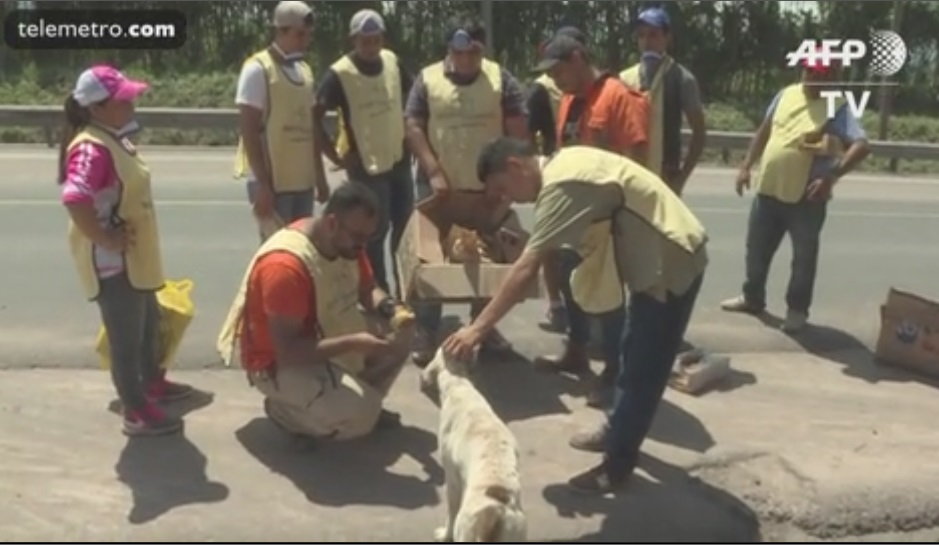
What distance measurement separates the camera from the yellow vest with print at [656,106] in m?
8.00

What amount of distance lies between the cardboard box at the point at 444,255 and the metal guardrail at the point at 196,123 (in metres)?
9.80

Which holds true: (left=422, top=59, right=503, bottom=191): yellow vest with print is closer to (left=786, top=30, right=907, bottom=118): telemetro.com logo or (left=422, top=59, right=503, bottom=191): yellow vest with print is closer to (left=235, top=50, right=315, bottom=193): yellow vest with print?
(left=235, top=50, right=315, bottom=193): yellow vest with print

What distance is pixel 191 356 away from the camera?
8281 mm

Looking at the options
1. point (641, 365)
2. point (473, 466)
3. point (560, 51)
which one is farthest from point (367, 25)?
point (473, 466)

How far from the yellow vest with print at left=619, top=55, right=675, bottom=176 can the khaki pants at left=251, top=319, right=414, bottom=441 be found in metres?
2.11

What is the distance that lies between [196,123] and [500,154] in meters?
12.4

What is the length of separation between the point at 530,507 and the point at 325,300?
1323 millimetres

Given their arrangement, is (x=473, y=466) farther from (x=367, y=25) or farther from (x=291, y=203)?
(x=367, y=25)

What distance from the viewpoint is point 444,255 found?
7605mm

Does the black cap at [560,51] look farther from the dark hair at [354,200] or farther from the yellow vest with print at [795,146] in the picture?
the yellow vest with print at [795,146]

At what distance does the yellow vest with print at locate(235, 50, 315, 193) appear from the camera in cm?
779

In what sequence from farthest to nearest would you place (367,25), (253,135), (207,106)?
(207,106) → (367,25) → (253,135)

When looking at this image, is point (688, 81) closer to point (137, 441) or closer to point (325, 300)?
point (325, 300)

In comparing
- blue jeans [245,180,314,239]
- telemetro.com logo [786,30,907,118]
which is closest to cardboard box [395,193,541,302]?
blue jeans [245,180,314,239]
